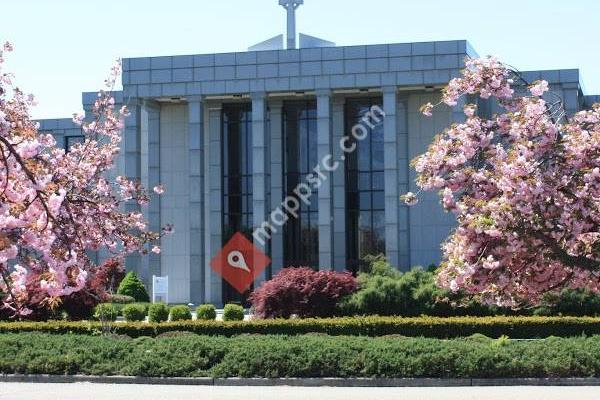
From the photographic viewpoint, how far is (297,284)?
83.7 ft

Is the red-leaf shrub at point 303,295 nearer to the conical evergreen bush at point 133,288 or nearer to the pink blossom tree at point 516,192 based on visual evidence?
the conical evergreen bush at point 133,288

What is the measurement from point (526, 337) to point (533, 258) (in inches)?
558

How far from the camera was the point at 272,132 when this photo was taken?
4206cm

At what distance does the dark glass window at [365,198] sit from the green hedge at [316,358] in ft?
77.4

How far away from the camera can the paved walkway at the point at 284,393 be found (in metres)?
13.9

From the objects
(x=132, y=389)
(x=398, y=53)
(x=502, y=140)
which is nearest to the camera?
(x=502, y=140)

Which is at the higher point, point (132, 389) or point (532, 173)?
point (532, 173)

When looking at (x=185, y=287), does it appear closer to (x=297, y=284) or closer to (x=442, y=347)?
(x=297, y=284)

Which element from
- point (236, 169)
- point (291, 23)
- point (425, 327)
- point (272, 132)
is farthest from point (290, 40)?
point (425, 327)

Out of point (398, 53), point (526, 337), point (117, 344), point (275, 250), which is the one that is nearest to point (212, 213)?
point (275, 250)

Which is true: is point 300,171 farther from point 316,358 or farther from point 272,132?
point 316,358

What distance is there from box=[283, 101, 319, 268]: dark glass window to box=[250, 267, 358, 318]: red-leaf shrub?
15162 mm

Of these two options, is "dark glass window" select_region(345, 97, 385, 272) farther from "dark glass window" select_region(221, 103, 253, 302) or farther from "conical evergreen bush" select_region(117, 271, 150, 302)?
"conical evergreen bush" select_region(117, 271, 150, 302)

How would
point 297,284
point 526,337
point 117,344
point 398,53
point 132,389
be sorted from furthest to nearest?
point 398,53, point 297,284, point 526,337, point 117,344, point 132,389
